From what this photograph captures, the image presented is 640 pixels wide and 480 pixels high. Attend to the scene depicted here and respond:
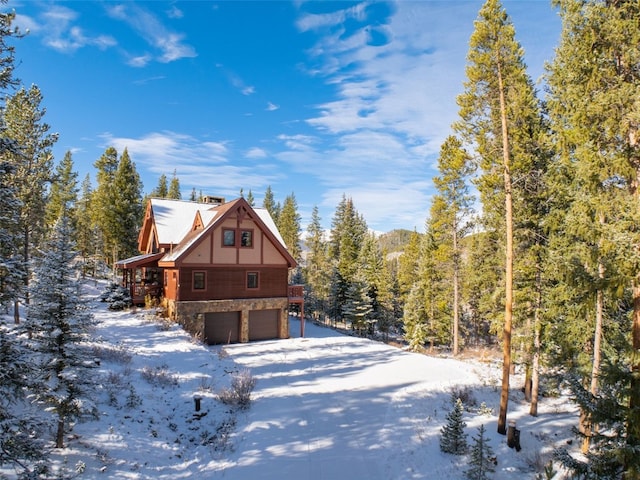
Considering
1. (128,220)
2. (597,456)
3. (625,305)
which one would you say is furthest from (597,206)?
(128,220)

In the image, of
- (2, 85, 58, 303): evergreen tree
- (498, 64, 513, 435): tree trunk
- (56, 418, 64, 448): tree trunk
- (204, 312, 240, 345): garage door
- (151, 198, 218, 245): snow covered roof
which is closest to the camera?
(56, 418, 64, 448): tree trunk

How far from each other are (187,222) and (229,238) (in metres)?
6.32

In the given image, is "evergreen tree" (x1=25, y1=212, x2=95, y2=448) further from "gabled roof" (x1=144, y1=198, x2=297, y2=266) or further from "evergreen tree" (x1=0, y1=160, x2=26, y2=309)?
"gabled roof" (x1=144, y1=198, x2=297, y2=266)

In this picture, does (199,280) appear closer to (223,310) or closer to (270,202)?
(223,310)

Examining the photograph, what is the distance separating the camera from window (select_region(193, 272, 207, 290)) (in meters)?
21.1

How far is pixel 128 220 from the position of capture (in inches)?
1457

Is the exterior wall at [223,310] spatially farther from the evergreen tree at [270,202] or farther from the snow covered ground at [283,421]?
the evergreen tree at [270,202]

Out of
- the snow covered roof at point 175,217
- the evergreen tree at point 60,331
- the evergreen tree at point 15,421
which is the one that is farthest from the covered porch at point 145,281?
the evergreen tree at point 15,421

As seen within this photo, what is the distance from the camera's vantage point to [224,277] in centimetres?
2194

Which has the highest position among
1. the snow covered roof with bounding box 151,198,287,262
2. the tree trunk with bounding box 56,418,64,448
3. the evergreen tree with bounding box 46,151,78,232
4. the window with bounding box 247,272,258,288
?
the evergreen tree with bounding box 46,151,78,232

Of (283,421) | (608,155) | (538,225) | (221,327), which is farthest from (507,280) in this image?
(221,327)

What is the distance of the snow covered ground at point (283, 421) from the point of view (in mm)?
8352

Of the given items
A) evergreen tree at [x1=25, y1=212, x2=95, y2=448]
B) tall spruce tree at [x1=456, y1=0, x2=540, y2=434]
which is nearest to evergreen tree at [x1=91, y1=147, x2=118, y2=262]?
evergreen tree at [x1=25, y1=212, x2=95, y2=448]

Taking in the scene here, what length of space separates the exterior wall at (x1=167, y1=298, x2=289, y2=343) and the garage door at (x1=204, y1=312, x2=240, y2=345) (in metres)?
0.34
